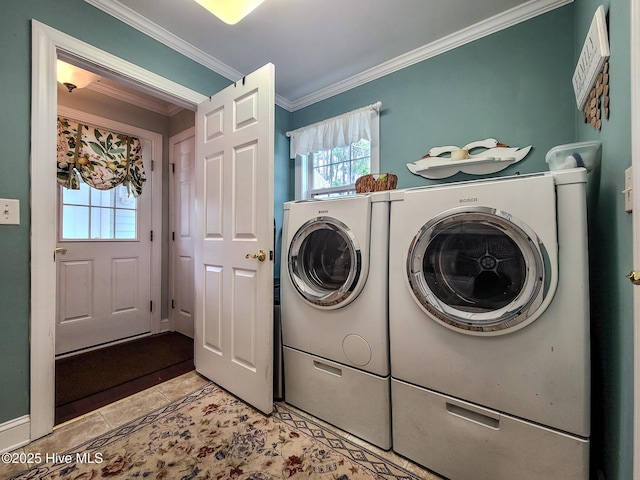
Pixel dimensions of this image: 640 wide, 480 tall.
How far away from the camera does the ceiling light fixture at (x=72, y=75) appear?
6.40 feet

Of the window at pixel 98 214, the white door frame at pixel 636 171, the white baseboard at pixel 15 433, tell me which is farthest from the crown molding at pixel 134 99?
the white door frame at pixel 636 171

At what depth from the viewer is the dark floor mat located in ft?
6.15

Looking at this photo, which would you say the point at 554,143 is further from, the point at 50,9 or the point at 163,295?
the point at 163,295

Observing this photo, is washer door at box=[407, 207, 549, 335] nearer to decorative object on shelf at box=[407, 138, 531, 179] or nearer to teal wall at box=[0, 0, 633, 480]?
teal wall at box=[0, 0, 633, 480]

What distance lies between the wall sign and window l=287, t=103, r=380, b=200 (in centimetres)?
122

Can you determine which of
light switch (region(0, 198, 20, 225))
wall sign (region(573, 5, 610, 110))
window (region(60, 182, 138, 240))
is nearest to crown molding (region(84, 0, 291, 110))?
light switch (region(0, 198, 20, 225))

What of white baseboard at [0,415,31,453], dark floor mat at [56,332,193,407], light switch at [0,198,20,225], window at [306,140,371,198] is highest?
window at [306,140,371,198]

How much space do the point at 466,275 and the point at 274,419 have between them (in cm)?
130

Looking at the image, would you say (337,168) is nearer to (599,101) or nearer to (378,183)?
(378,183)

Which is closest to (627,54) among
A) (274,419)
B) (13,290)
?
(274,419)

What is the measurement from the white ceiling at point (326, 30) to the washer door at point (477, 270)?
56.5 inches

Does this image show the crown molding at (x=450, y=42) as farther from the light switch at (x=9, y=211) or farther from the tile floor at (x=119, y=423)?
the tile floor at (x=119, y=423)

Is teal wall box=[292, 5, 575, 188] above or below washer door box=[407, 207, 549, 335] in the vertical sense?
above

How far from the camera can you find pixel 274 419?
61.7 inches
